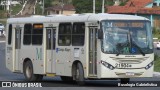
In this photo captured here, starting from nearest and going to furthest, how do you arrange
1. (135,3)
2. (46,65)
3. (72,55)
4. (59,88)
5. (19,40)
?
(59,88)
(72,55)
(46,65)
(19,40)
(135,3)

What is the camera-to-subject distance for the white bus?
22.7 m

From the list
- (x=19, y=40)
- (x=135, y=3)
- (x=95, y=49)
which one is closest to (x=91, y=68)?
(x=95, y=49)

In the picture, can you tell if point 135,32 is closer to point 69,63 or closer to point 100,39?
point 100,39

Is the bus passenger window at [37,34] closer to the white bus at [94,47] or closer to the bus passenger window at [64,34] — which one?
the white bus at [94,47]

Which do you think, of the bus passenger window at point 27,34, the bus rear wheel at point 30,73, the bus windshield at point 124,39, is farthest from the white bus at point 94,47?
the bus passenger window at point 27,34

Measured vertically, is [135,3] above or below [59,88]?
above

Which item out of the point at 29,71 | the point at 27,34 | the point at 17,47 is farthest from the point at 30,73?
the point at 17,47

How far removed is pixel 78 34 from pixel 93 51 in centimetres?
112

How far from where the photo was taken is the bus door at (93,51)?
2303 cm

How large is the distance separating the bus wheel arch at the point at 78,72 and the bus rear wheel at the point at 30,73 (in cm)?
313

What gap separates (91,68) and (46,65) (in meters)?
3.26

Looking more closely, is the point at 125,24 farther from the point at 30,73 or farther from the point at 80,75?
the point at 30,73

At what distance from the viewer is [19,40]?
27.9 meters

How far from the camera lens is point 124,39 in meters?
22.8
